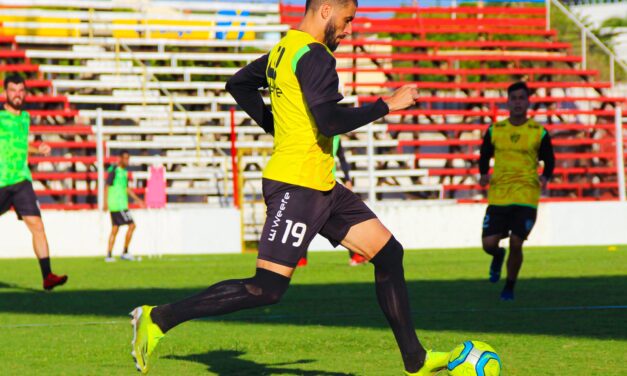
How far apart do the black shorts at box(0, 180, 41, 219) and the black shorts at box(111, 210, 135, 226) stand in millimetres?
8999

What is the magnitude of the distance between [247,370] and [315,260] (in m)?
13.5

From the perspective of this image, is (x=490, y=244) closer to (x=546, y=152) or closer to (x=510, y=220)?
(x=510, y=220)

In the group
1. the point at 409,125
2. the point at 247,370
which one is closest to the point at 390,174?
the point at 409,125

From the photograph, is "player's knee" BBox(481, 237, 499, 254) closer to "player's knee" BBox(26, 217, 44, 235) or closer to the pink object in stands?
"player's knee" BBox(26, 217, 44, 235)

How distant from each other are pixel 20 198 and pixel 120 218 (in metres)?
9.11

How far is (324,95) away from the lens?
5574mm

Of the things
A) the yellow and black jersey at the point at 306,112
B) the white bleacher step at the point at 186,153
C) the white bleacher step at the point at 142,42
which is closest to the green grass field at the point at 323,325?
the yellow and black jersey at the point at 306,112

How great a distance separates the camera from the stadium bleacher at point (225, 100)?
27.0 meters

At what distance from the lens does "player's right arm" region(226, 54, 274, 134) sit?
6.31m

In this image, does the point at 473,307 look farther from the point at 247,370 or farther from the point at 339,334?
the point at 247,370

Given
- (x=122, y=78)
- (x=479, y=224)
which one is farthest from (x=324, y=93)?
(x=122, y=78)

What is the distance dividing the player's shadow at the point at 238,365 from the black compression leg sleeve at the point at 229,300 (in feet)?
3.02

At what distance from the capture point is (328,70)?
18.3 ft

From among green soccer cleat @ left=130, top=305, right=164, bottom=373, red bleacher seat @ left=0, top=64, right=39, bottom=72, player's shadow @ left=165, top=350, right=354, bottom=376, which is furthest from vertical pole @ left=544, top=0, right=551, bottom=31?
green soccer cleat @ left=130, top=305, right=164, bottom=373
